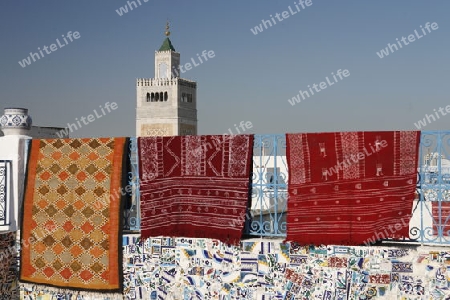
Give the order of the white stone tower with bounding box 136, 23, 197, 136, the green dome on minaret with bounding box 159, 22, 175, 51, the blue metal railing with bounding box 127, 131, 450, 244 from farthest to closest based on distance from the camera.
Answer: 1. the green dome on minaret with bounding box 159, 22, 175, 51
2. the white stone tower with bounding box 136, 23, 197, 136
3. the blue metal railing with bounding box 127, 131, 450, 244

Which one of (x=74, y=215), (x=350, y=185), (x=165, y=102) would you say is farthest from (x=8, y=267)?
(x=165, y=102)

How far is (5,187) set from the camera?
546cm

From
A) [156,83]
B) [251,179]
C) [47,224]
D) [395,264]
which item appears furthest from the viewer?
[156,83]

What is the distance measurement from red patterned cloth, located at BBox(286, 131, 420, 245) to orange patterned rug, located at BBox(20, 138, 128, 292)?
1.56 metres

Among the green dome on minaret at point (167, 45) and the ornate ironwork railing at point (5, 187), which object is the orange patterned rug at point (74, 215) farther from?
the green dome on minaret at point (167, 45)

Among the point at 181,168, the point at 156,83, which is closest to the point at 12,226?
the point at 181,168

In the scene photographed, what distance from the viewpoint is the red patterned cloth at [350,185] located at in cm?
450

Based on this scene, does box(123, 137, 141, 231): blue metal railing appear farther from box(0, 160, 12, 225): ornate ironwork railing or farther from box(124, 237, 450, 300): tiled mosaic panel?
box(0, 160, 12, 225): ornate ironwork railing

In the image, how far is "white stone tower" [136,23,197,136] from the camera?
43656 millimetres

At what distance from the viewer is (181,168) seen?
5.07 m

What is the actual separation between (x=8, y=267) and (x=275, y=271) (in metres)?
2.49

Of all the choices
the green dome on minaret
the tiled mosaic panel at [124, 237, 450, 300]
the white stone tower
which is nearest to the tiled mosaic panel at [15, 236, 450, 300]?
the tiled mosaic panel at [124, 237, 450, 300]

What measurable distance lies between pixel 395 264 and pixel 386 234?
236 mm

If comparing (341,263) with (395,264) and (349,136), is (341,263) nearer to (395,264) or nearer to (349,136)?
(395,264)
